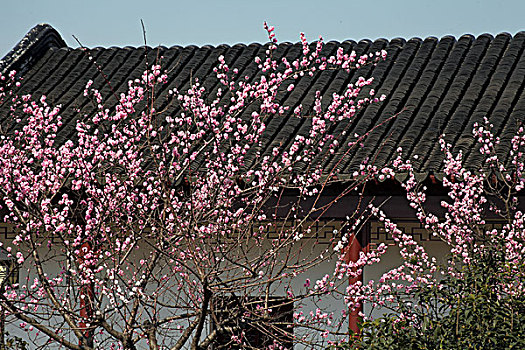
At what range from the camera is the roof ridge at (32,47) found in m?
10.2

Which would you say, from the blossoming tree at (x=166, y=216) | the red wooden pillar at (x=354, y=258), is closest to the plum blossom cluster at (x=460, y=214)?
the red wooden pillar at (x=354, y=258)

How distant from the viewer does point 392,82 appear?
908 centimetres

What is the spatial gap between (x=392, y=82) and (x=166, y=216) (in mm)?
3300

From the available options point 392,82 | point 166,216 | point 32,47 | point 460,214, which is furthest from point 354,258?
point 32,47

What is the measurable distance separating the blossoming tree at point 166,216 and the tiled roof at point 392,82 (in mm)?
339

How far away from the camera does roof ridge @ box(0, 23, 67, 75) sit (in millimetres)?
10188

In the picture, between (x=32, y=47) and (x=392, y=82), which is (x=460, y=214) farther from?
(x=32, y=47)

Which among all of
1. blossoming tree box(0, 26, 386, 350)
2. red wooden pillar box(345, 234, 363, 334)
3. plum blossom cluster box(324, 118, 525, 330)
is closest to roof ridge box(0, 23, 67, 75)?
blossoming tree box(0, 26, 386, 350)

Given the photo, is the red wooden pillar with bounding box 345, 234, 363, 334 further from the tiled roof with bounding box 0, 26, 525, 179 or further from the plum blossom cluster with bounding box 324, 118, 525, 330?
the tiled roof with bounding box 0, 26, 525, 179

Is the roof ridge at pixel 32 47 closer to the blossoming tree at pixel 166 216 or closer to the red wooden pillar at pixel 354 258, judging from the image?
the blossoming tree at pixel 166 216

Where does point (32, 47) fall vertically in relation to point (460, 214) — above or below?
above

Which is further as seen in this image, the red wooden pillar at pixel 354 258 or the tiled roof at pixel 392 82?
the tiled roof at pixel 392 82

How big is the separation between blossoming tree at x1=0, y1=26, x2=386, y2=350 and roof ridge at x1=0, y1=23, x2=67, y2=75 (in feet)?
4.96

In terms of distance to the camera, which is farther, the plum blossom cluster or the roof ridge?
the roof ridge
